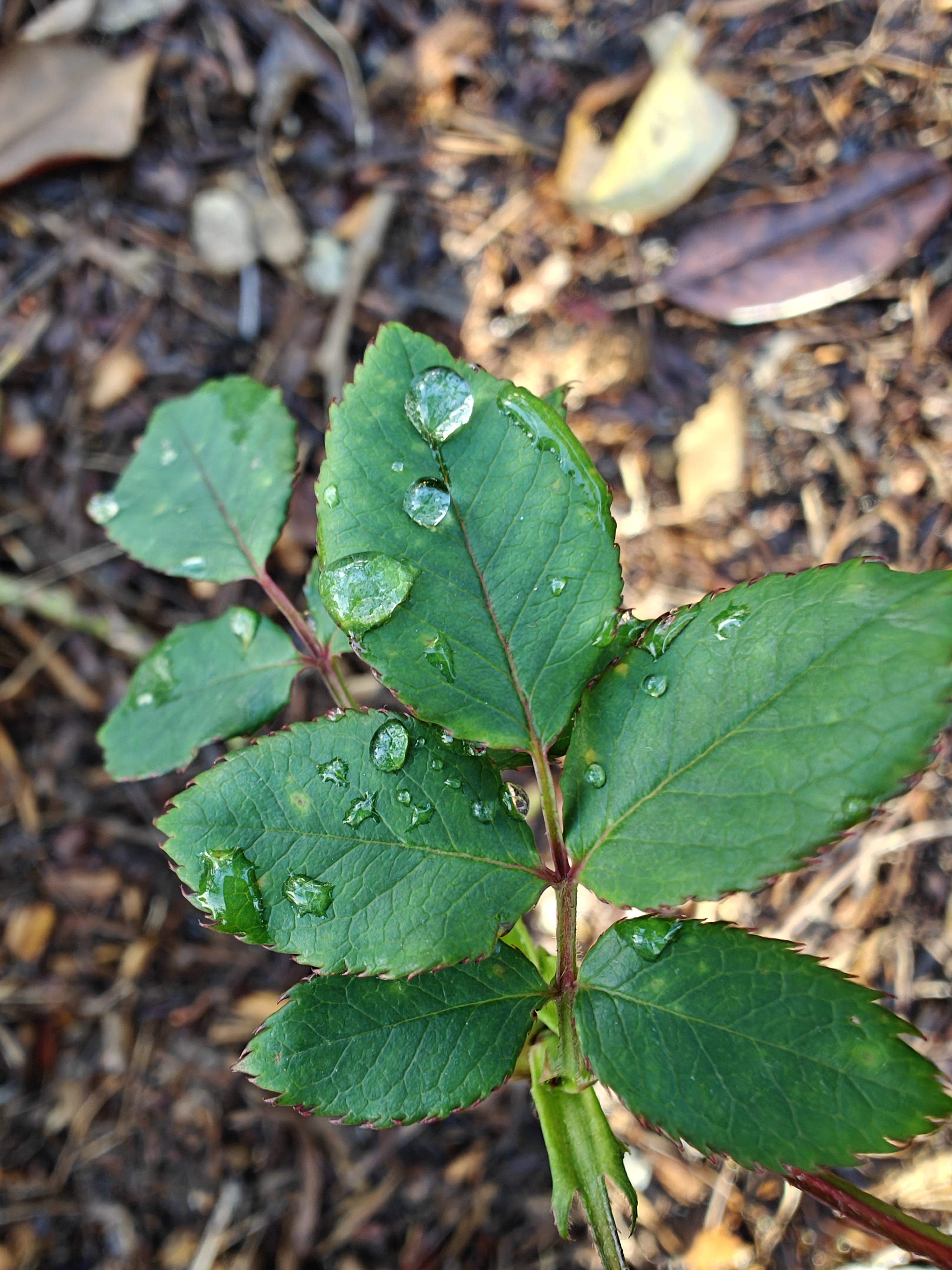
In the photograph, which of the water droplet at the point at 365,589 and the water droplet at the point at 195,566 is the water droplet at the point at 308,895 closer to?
the water droplet at the point at 365,589

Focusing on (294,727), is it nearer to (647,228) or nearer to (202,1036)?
(202,1036)

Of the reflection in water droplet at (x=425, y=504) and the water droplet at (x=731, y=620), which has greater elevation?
the reflection in water droplet at (x=425, y=504)

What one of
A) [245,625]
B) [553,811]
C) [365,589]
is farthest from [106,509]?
[553,811]

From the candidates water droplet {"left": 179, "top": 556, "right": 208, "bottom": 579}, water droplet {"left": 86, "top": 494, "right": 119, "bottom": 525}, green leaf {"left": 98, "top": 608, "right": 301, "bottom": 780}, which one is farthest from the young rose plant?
water droplet {"left": 86, "top": 494, "right": 119, "bottom": 525}

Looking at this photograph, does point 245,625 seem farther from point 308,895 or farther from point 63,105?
point 63,105

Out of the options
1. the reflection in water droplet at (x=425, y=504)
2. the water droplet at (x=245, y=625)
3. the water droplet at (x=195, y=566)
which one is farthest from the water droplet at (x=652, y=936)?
the water droplet at (x=195, y=566)

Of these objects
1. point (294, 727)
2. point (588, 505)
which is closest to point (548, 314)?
point (588, 505)

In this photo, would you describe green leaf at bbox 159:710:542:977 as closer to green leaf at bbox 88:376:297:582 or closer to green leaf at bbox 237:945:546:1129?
green leaf at bbox 237:945:546:1129
